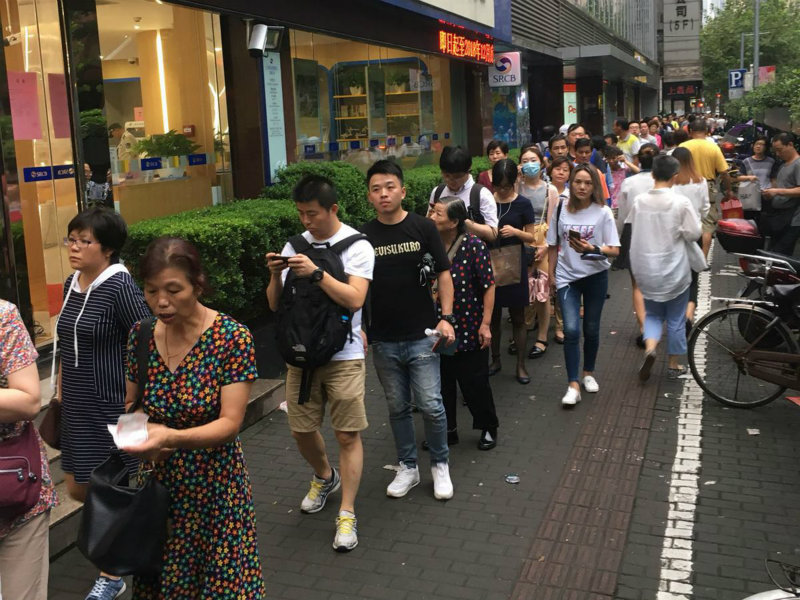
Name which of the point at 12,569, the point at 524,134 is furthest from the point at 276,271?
the point at 524,134

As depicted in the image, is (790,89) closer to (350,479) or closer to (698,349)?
(698,349)

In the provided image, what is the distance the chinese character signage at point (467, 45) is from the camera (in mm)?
16109

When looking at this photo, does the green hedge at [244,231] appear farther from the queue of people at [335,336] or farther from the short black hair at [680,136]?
the short black hair at [680,136]

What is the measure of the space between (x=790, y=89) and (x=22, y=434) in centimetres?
1785

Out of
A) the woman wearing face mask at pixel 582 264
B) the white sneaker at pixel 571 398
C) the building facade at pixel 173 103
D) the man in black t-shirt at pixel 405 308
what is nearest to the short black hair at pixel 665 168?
the woman wearing face mask at pixel 582 264

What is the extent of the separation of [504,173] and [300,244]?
318 cm

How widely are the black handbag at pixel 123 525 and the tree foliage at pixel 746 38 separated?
54.4 m

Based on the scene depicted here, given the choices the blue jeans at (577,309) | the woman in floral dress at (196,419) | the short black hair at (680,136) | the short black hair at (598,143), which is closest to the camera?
the woman in floral dress at (196,419)

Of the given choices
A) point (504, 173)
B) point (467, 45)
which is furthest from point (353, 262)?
point (467, 45)

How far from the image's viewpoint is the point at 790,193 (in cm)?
1048

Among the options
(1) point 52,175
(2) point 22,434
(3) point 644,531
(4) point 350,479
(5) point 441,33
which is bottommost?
(3) point 644,531

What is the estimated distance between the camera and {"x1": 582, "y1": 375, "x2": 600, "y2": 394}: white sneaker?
7.14 m

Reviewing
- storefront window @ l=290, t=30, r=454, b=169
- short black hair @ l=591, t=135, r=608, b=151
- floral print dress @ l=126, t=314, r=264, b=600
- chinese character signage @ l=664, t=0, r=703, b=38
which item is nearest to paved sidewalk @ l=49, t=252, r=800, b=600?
floral print dress @ l=126, t=314, r=264, b=600

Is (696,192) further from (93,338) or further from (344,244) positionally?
(93,338)
